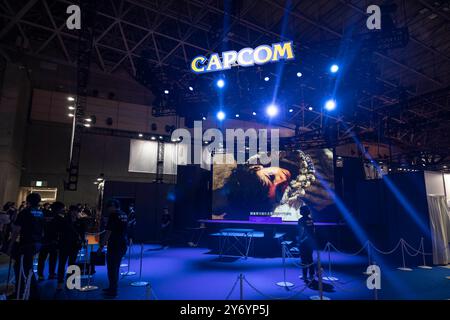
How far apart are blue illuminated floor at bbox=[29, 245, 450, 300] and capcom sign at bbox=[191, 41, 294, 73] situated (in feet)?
20.4

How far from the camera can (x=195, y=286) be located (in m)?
5.17

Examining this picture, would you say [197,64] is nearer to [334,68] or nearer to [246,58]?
[246,58]

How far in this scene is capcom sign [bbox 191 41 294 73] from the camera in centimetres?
849

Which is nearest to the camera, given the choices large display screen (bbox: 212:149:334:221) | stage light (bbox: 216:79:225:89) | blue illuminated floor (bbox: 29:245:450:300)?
blue illuminated floor (bbox: 29:245:450:300)

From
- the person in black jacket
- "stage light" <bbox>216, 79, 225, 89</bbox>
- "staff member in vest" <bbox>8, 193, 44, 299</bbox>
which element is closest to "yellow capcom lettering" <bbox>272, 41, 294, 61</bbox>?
"stage light" <bbox>216, 79, 225, 89</bbox>

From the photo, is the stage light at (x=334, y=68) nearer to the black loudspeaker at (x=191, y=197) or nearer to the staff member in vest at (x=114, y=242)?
the black loudspeaker at (x=191, y=197)

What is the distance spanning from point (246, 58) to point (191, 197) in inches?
247

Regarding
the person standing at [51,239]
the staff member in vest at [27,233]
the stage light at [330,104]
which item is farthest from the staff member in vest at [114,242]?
the stage light at [330,104]

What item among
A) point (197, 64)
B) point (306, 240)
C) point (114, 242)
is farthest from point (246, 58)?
point (114, 242)

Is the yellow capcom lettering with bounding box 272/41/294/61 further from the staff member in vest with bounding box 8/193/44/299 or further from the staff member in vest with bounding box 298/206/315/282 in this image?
the staff member in vest with bounding box 8/193/44/299

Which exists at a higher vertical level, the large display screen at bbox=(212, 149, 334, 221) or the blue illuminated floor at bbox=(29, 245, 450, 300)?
the large display screen at bbox=(212, 149, 334, 221)

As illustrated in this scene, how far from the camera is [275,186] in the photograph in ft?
37.0

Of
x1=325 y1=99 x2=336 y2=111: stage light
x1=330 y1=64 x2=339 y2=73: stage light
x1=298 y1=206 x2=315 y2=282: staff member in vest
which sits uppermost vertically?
x1=330 y1=64 x2=339 y2=73: stage light
